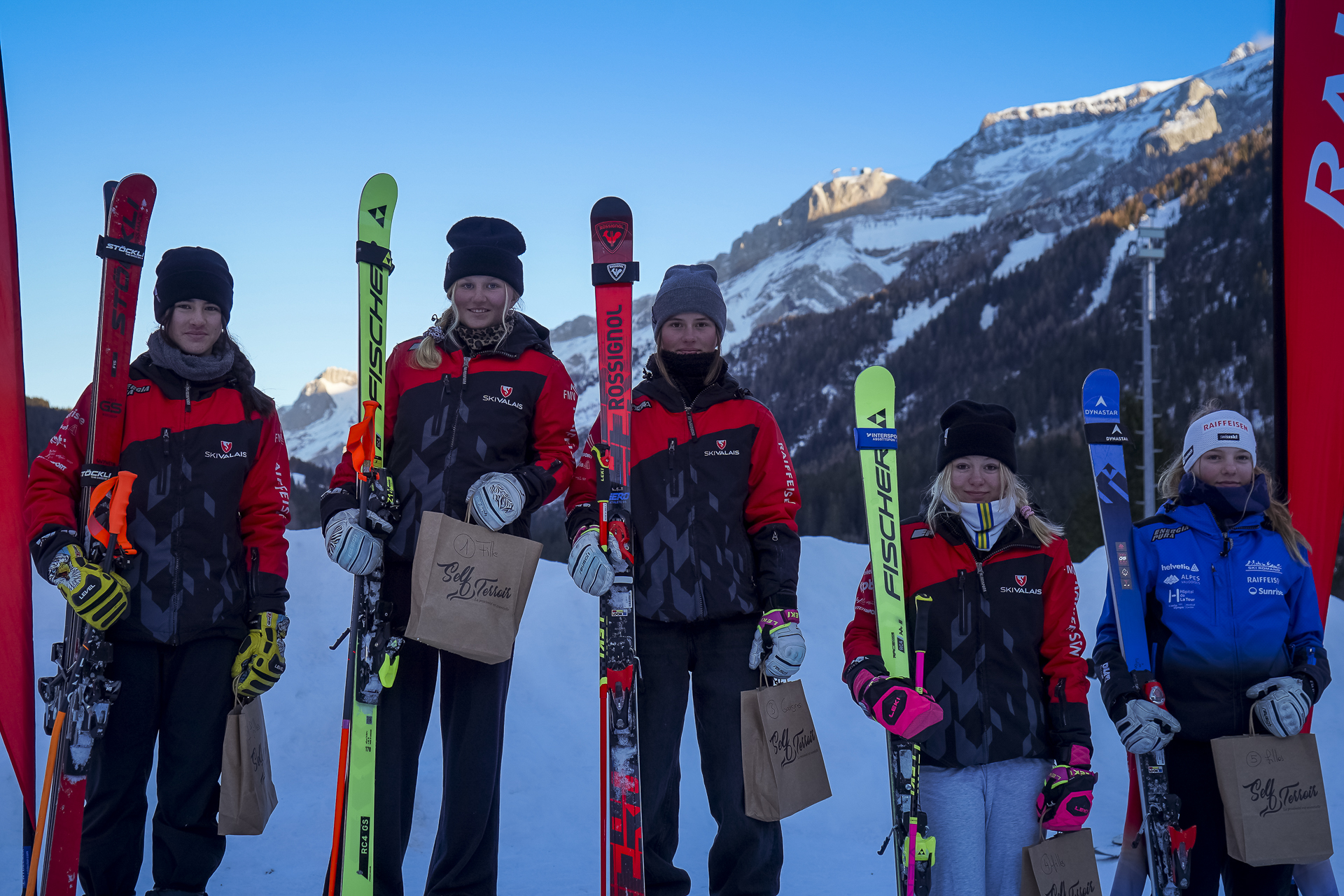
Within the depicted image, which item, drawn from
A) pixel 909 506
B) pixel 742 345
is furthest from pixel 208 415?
pixel 742 345

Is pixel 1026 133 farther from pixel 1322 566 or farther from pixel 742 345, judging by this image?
pixel 1322 566

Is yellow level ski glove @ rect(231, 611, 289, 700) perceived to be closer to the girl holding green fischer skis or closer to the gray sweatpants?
the girl holding green fischer skis

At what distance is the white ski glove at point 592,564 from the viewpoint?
9.02 feet

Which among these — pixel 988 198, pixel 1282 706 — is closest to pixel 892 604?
pixel 1282 706

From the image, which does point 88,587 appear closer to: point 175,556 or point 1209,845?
point 175,556

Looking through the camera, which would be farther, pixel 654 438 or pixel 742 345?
pixel 742 345

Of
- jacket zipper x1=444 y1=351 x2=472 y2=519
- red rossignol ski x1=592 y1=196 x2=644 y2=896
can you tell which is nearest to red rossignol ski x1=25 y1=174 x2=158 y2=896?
jacket zipper x1=444 y1=351 x2=472 y2=519

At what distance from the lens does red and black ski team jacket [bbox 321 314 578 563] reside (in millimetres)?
2811

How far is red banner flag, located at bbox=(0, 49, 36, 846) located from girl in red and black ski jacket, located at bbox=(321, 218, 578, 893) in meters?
1.69

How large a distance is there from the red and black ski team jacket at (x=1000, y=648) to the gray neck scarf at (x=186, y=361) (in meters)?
2.35

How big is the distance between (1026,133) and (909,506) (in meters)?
179

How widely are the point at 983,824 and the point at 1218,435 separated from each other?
1.60 meters

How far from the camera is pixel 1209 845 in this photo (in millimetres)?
2820

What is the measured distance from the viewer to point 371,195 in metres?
3.12
